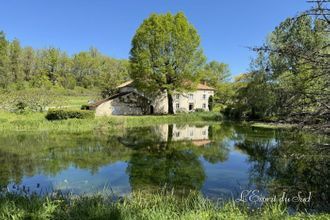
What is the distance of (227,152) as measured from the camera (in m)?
17.0

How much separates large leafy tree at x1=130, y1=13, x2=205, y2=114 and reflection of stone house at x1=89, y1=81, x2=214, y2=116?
13.1ft

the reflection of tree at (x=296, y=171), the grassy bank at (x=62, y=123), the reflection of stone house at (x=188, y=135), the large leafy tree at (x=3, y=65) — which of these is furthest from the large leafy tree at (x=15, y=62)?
the reflection of tree at (x=296, y=171)

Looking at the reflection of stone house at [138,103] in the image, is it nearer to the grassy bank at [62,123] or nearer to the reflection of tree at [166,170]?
the grassy bank at [62,123]

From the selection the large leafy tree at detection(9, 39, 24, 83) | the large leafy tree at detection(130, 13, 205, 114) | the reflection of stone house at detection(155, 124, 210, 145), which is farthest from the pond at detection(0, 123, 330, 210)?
the large leafy tree at detection(9, 39, 24, 83)

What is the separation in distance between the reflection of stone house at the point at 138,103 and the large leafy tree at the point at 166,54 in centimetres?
401

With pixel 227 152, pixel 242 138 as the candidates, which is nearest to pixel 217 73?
pixel 242 138

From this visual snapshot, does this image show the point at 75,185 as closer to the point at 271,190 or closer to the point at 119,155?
the point at 119,155

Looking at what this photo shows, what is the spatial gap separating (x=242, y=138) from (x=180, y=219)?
59.7ft

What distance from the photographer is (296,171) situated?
11.3 m

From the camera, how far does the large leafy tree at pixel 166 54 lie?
38.3 meters

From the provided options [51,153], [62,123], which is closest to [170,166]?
[51,153]

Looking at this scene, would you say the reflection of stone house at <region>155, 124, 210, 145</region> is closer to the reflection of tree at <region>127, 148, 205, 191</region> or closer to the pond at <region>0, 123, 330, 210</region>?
the pond at <region>0, 123, 330, 210</region>

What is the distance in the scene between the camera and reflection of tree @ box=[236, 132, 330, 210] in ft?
24.2

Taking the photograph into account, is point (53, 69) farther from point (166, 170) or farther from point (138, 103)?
point (166, 170)
